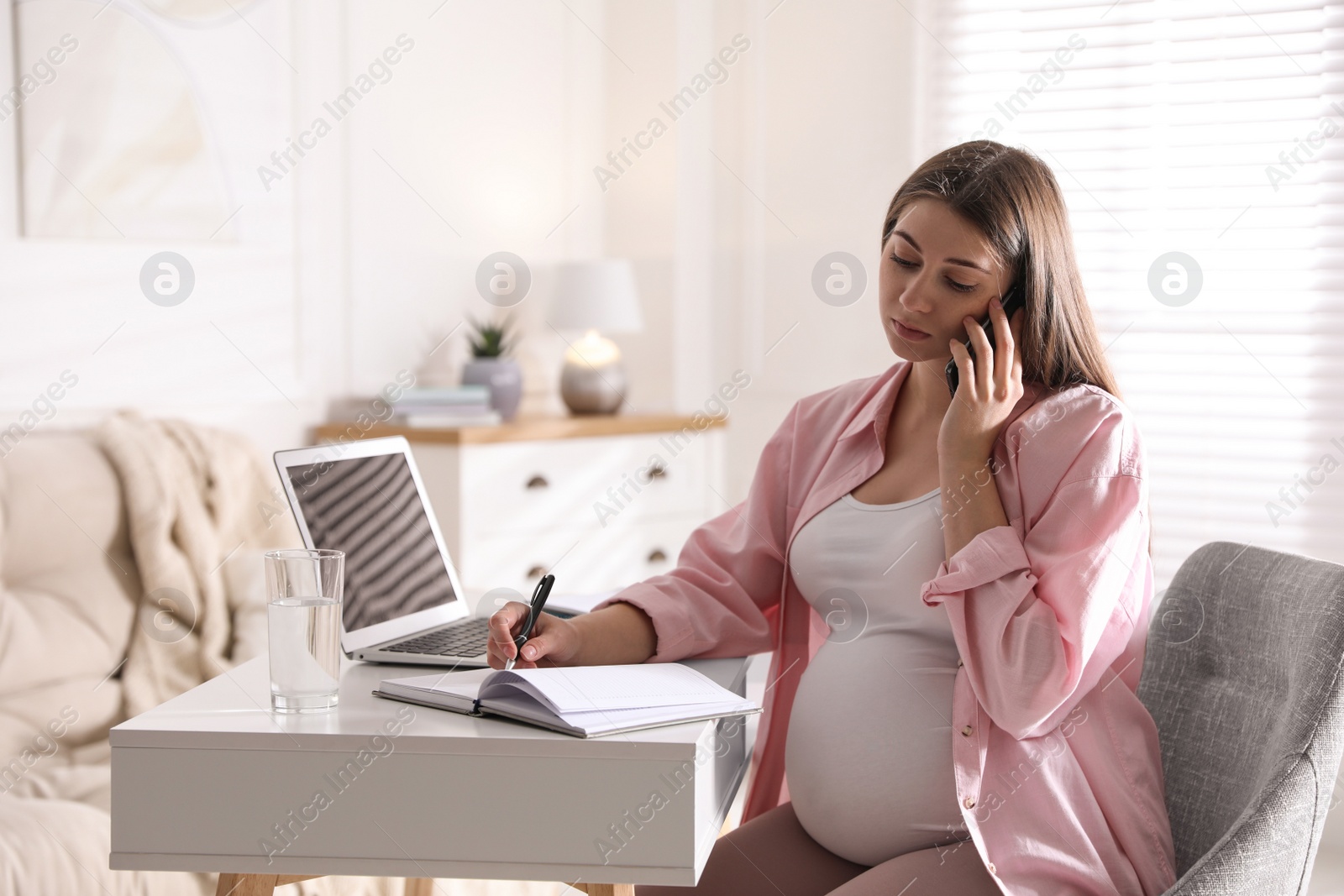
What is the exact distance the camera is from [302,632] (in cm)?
113

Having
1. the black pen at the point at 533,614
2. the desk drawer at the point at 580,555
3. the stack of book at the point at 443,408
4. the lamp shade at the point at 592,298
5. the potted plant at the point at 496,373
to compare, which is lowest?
the desk drawer at the point at 580,555

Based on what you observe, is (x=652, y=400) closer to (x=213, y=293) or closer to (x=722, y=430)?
(x=722, y=430)

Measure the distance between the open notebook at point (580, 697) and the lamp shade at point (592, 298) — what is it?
2455 mm

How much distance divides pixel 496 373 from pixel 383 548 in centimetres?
193

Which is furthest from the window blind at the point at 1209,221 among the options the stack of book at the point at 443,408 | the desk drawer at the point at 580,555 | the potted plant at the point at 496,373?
the stack of book at the point at 443,408

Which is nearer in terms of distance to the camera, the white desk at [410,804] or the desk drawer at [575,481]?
the white desk at [410,804]

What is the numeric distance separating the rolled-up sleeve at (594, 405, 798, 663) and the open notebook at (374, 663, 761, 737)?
0.18m

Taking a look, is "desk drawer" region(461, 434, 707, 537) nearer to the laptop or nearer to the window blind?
the window blind

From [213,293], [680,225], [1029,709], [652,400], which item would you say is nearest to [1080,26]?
[680,225]

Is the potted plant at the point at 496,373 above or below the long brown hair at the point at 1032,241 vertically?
below

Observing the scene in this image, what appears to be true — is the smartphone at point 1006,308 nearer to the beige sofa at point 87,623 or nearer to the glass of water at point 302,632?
the glass of water at point 302,632

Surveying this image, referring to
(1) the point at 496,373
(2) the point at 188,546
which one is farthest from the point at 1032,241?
(1) the point at 496,373

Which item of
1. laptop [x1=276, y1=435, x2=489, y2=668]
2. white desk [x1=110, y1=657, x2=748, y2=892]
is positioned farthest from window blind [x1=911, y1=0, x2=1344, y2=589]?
white desk [x1=110, y1=657, x2=748, y2=892]

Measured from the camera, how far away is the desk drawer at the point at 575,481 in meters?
3.08
